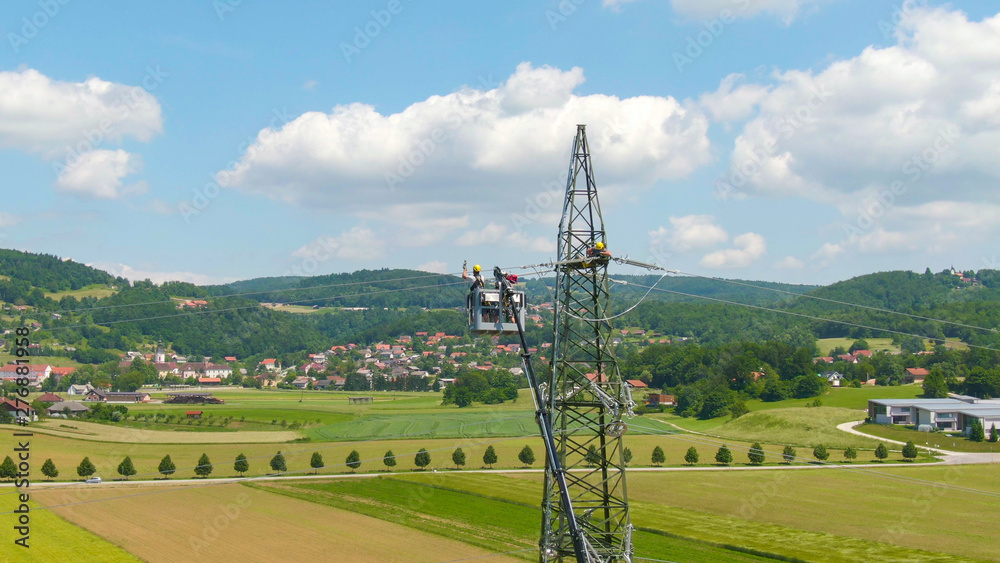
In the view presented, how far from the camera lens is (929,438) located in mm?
92125

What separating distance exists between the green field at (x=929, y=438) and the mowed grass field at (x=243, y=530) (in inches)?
2666

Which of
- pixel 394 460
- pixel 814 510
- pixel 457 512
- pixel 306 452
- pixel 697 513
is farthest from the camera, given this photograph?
pixel 306 452

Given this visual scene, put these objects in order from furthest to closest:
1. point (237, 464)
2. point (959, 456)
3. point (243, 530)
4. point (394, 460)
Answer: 1. point (959, 456)
2. point (394, 460)
3. point (237, 464)
4. point (243, 530)

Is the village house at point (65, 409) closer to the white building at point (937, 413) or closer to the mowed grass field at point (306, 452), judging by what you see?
the mowed grass field at point (306, 452)

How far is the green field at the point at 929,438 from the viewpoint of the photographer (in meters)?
86.2

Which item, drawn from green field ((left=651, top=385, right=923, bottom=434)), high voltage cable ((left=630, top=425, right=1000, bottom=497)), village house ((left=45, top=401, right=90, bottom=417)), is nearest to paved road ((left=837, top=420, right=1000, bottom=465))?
high voltage cable ((left=630, top=425, right=1000, bottom=497))

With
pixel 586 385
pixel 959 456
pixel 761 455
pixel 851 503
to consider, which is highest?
pixel 586 385

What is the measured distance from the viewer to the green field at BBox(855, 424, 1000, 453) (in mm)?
86250

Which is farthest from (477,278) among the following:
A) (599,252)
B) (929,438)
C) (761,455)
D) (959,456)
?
(929,438)

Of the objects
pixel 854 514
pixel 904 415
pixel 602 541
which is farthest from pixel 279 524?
pixel 904 415

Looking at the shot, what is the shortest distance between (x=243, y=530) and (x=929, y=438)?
78562 mm

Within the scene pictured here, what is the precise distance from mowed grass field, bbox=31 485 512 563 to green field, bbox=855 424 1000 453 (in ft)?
222

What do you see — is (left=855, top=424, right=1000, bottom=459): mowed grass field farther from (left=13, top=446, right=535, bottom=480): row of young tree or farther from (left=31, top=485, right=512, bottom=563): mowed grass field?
(left=31, top=485, right=512, bottom=563): mowed grass field

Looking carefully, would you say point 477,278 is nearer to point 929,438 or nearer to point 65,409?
point 929,438
